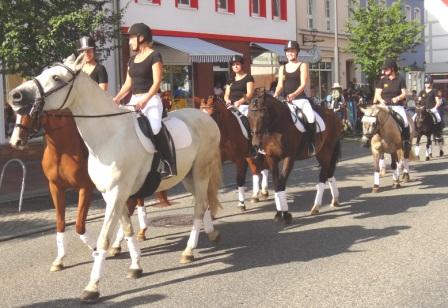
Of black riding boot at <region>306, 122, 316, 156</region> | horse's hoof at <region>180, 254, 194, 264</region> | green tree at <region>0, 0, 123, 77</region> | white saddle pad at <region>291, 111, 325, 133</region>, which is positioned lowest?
horse's hoof at <region>180, 254, 194, 264</region>

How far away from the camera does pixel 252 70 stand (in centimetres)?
2842

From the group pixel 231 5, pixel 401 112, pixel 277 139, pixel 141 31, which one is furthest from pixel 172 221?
pixel 231 5

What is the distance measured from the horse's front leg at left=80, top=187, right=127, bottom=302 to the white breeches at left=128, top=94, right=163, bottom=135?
3.06 ft

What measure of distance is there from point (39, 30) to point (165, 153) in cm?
638

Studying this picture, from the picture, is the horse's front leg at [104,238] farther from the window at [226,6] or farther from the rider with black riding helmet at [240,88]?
the window at [226,6]

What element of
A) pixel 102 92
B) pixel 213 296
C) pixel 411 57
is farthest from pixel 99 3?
pixel 411 57

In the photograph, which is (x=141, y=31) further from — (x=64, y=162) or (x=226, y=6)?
(x=226, y=6)

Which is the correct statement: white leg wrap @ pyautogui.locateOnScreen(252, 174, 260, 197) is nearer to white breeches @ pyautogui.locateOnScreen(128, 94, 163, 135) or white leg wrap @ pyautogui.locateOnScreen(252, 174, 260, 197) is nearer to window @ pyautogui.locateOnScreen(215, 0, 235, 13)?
white breeches @ pyautogui.locateOnScreen(128, 94, 163, 135)

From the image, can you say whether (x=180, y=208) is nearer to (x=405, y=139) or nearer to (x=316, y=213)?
(x=316, y=213)

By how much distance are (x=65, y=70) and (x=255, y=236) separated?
3646mm

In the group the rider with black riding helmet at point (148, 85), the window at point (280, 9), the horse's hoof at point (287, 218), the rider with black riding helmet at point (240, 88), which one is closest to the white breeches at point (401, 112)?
the rider with black riding helmet at point (240, 88)

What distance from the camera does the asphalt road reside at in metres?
5.73

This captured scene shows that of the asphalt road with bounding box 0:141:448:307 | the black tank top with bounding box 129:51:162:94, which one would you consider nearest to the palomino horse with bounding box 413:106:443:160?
the asphalt road with bounding box 0:141:448:307

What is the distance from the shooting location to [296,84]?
10016 mm
